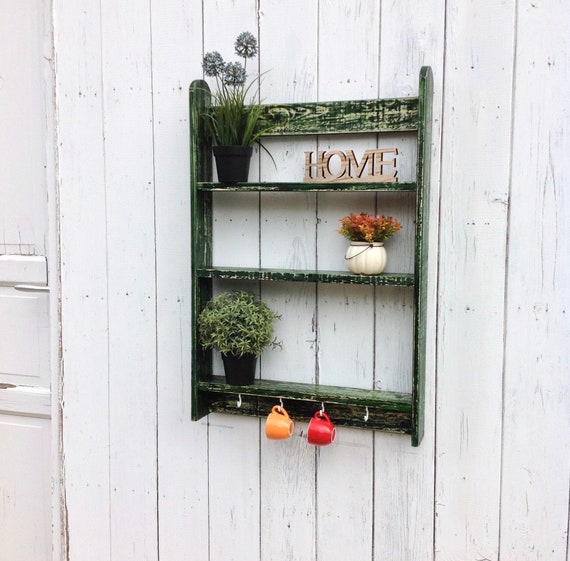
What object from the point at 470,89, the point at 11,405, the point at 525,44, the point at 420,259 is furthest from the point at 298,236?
the point at 11,405

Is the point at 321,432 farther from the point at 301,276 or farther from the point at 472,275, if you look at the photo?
the point at 472,275

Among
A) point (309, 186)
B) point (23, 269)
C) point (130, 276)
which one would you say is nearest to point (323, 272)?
point (309, 186)

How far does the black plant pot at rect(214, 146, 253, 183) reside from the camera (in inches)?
56.6

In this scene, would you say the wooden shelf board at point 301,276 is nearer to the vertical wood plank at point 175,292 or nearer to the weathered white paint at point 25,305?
→ the vertical wood plank at point 175,292

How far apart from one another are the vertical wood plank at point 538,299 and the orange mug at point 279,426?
1.49ft

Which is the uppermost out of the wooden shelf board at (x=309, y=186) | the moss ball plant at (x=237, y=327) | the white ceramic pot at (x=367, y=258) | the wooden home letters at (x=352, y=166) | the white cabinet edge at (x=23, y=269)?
the wooden home letters at (x=352, y=166)

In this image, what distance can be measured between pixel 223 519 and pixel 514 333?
2.71 feet

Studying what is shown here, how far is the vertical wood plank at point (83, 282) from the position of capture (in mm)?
1720

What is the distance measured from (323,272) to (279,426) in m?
0.34

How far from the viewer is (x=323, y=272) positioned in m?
1.41

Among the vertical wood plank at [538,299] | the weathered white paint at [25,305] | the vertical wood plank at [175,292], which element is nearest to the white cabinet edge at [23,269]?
the weathered white paint at [25,305]

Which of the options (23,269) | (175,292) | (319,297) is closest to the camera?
(319,297)

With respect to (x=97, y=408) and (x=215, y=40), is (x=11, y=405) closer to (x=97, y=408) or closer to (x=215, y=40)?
(x=97, y=408)

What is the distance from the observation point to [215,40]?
62.4 inches
